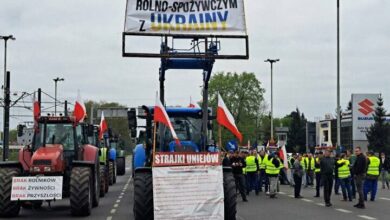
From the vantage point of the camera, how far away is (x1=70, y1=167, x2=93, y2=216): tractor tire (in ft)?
50.9

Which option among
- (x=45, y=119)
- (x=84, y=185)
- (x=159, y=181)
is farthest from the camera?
(x=45, y=119)

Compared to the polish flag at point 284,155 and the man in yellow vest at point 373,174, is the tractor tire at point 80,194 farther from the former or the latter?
the man in yellow vest at point 373,174

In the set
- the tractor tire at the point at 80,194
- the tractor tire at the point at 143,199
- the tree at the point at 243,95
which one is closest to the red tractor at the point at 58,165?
the tractor tire at the point at 80,194

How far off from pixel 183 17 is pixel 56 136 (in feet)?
17.4

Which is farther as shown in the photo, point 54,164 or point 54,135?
point 54,135

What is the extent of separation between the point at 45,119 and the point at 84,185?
8.37 feet

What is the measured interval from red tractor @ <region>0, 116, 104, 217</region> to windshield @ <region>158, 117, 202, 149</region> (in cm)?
247

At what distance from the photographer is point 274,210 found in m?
17.8

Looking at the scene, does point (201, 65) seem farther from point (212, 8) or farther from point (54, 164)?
point (54, 164)

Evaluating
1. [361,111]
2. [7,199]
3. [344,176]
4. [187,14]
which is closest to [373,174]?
[344,176]

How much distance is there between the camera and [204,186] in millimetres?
11961

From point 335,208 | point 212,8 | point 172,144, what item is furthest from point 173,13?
point 335,208

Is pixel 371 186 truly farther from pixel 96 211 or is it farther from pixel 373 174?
pixel 96 211

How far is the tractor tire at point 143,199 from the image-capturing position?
41.0ft
